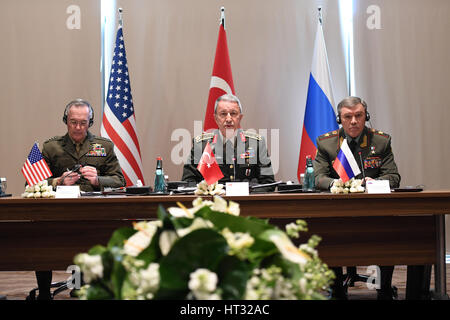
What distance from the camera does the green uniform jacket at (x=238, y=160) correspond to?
3.07 meters

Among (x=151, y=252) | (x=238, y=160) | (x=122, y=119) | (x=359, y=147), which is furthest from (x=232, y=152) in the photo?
(x=151, y=252)

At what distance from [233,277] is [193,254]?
0.05m

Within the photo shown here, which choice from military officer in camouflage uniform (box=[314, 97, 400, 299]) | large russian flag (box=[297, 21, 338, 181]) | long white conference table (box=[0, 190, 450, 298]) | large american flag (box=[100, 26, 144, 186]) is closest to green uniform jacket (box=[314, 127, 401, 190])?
military officer in camouflage uniform (box=[314, 97, 400, 299])

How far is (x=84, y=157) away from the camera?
123 inches

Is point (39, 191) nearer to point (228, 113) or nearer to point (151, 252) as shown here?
point (228, 113)

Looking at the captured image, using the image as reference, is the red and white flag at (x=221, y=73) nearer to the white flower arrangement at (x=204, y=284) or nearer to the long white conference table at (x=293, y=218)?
the long white conference table at (x=293, y=218)

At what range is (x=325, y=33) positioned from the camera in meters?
4.71

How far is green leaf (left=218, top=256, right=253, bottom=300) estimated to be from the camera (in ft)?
1.69

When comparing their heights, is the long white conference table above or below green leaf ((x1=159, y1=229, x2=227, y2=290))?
below

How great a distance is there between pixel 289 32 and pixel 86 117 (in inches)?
96.4

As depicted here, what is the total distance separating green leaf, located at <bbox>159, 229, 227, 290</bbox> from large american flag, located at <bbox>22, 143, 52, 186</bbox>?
219cm

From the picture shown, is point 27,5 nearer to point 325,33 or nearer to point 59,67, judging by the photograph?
point 59,67

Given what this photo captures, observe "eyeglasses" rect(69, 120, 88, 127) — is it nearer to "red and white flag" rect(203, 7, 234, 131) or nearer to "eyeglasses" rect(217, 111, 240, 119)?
"eyeglasses" rect(217, 111, 240, 119)

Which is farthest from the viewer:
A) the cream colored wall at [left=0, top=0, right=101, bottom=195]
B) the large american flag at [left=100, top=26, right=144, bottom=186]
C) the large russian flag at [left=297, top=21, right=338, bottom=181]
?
the cream colored wall at [left=0, top=0, right=101, bottom=195]
